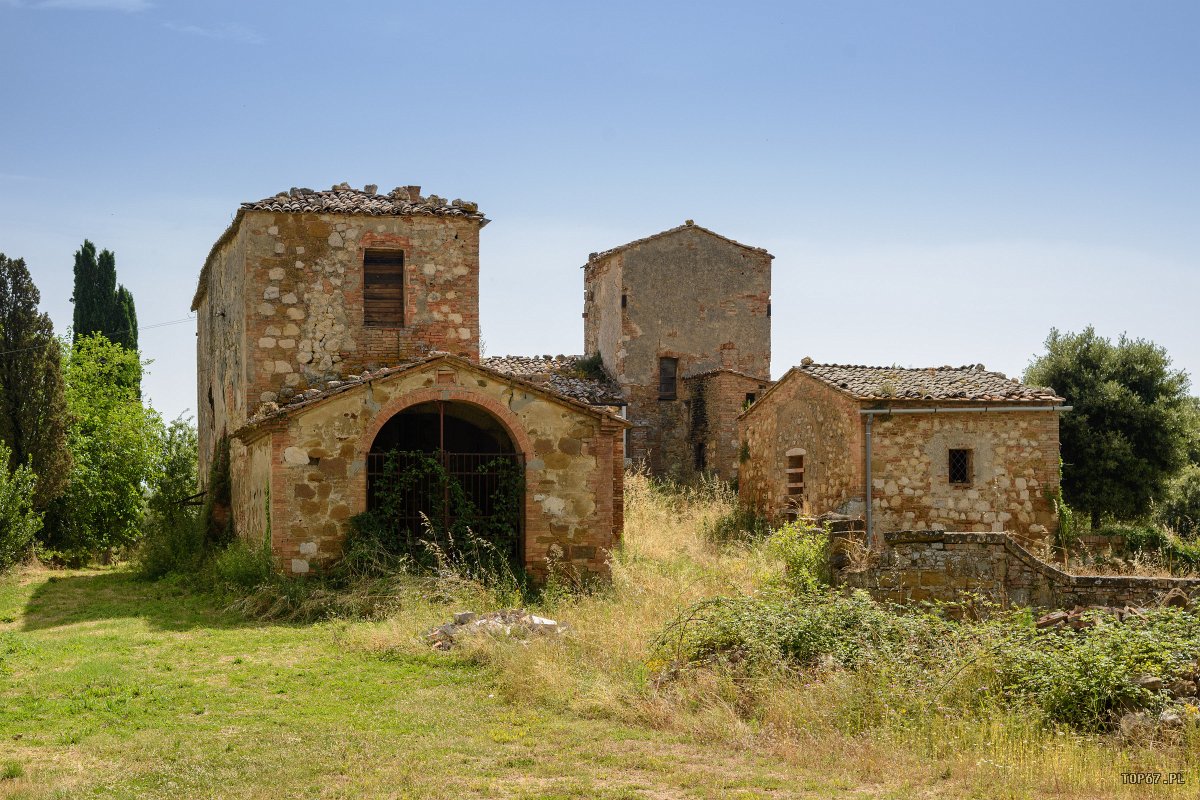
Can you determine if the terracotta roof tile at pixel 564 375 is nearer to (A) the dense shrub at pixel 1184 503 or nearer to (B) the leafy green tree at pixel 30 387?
(B) the leafy green tree at pixel 30 387

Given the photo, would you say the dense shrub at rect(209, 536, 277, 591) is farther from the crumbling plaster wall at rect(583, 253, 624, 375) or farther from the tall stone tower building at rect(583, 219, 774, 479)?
the crumbling plaster wall at rect(583, 253, 624, 375)

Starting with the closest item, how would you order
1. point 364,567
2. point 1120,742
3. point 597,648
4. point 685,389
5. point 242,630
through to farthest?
point 1120,742, point 597,648, point 242,630, point 364,567, point 685,389

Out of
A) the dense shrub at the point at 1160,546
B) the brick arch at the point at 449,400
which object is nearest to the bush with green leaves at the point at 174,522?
the brick arch at the point at 449,400

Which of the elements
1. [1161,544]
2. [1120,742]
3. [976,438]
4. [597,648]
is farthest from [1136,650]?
[1161,544]

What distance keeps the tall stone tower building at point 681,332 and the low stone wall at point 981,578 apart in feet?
67.9

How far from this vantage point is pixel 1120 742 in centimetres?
859

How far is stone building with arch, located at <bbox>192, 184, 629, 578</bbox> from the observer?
58.1ft

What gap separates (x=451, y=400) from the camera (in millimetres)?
18562

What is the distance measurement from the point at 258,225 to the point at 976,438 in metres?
14.6

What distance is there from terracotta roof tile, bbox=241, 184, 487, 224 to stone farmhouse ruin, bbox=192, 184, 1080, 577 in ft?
0.14

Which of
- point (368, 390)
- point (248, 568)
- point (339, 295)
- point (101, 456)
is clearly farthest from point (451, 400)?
point (101, 456)

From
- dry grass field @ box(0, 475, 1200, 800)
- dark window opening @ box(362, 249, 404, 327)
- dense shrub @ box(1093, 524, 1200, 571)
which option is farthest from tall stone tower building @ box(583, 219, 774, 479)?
dry grass field @ box(0, 475, 1200, 800)

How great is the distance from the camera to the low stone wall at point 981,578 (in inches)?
496

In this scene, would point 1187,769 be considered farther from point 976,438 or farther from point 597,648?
point 976,438
